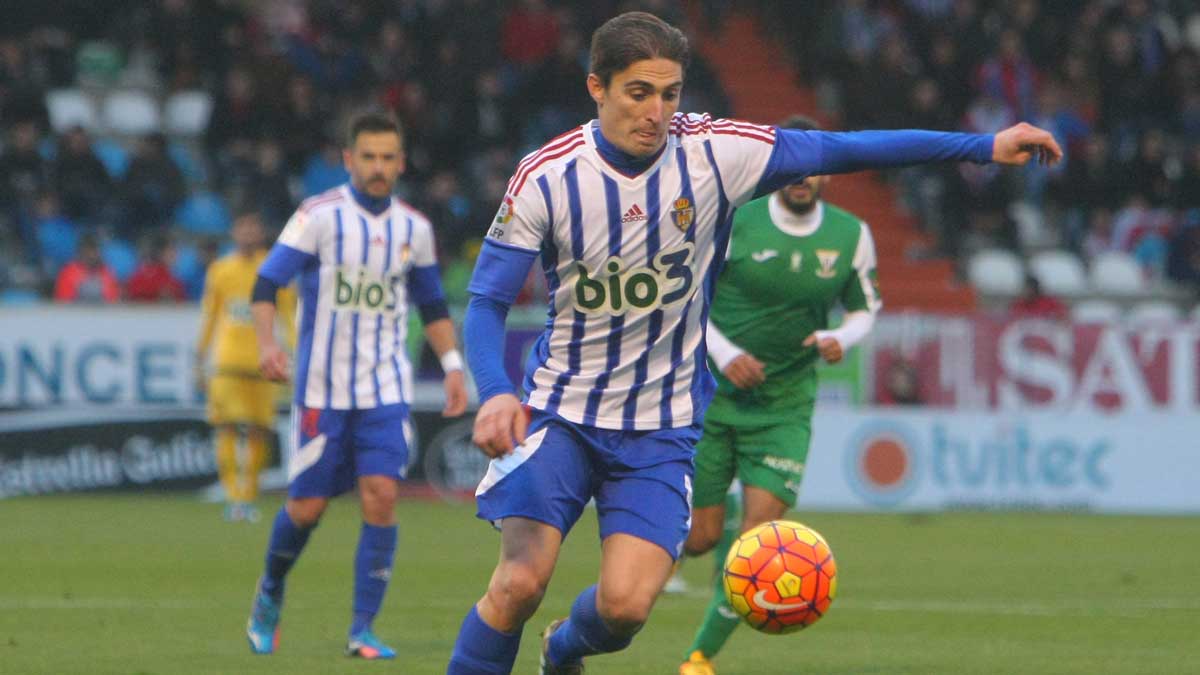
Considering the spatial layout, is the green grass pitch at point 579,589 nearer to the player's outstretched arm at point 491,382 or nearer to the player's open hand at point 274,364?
the player's open hand at point 274,364

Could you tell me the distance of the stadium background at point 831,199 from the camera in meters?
12.3

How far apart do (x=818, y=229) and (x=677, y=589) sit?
134 inches

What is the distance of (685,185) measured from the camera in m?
6.05

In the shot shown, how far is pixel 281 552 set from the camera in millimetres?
8883

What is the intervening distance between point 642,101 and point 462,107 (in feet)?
48.9

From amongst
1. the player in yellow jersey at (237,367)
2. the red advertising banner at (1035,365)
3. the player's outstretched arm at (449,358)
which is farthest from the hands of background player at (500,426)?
the red advertising banner at (1035,365)

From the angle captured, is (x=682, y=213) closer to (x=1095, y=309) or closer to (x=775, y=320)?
(x=775, y=320)

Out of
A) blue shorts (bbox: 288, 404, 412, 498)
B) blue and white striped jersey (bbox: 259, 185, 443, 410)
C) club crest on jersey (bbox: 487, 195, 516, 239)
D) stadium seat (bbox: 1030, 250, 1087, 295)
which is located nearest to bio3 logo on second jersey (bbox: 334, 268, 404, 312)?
blue and white striped jersey (bbox: 259, 185, 443, 410)

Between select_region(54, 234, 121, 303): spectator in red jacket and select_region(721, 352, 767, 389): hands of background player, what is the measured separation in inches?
416

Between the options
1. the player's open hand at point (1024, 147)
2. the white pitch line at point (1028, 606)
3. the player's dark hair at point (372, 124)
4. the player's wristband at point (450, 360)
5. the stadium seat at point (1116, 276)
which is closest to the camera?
the player's open hand at point (1024, 147)

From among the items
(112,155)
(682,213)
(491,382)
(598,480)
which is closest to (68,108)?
(112,155)

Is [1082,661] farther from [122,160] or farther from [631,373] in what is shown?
[122,160]

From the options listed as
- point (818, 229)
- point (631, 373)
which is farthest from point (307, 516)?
point (631, 373)

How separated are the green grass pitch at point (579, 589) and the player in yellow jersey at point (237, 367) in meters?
0.44
